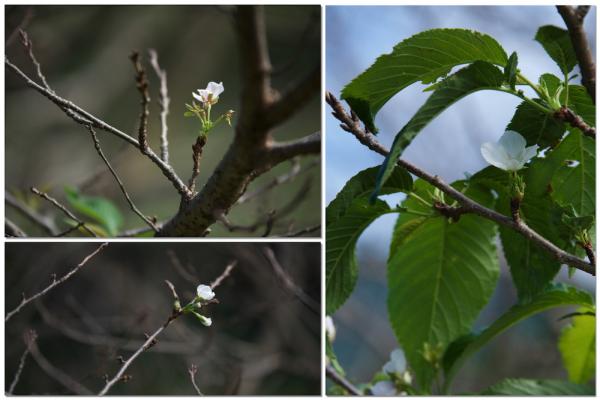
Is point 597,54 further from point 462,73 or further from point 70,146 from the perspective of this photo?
point 70,146

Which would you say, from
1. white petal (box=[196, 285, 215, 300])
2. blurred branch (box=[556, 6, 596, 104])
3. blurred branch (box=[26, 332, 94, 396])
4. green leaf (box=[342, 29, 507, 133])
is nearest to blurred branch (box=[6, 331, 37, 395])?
blurred branch (box=[26, 332, 94, 396])

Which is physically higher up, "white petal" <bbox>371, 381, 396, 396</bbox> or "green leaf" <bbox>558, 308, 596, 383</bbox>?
"green leaf" <bbox>558, 308, 596, 383</bbox>

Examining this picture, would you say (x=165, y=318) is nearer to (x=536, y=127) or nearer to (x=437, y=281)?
(x=437, y=281)

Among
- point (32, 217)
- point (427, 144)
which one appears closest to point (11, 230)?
point (32, 217)

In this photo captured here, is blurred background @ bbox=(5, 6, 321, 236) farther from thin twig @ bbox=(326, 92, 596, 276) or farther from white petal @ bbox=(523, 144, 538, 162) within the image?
white petal @ bbox=(523, 144, 538, 162)

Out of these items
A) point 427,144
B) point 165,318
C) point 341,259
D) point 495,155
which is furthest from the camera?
point 427,144

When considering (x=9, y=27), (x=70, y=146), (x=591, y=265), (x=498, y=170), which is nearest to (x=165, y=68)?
(x=9, y=27)
